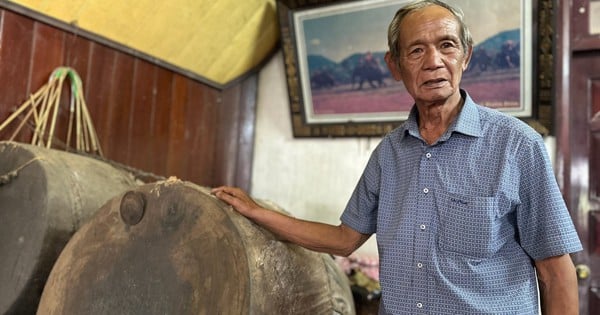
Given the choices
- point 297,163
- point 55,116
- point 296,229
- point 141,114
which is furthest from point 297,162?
point 296,229

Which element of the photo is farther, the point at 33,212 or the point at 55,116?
the point at 55,116

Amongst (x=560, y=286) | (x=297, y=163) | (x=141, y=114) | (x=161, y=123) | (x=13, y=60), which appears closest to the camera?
(x=560, y=286)

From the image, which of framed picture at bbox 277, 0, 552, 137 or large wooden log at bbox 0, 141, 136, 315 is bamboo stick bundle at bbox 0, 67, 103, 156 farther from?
framed picture at bbox 277, 0, 552, 137

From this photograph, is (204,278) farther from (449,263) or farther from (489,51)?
(489,51)

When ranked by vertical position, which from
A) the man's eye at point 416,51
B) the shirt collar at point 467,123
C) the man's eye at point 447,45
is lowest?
the shirt collar at point 467,123

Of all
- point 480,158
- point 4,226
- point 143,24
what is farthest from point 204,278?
point 143,24

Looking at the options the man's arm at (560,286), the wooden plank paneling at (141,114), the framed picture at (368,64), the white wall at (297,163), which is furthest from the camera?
the white wall at (297,163)

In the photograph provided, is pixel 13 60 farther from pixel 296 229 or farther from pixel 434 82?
pixel 434 82

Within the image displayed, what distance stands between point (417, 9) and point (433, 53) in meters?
0.12

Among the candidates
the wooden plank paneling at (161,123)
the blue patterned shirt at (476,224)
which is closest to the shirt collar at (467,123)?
the blue patterned shirt at (476,224)

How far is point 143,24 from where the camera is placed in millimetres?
2102

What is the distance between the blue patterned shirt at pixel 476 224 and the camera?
1.00m

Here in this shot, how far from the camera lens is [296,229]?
126cm

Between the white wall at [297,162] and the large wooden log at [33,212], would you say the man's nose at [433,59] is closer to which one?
the large wooden log at [33,212]
